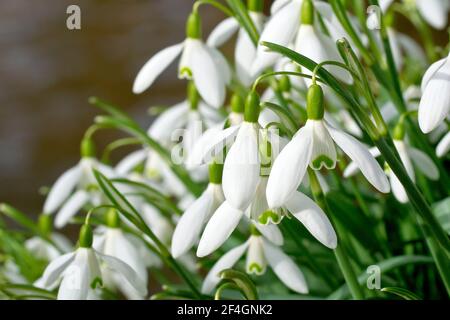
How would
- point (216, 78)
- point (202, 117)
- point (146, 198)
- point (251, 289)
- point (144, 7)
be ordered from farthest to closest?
point (144, 7)
point (202, 117)
point (146, 198)
point (216, 78)
point (251, 289)

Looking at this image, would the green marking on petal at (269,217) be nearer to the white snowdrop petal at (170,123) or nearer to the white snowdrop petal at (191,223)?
the white snowdrop petal at (191,223)

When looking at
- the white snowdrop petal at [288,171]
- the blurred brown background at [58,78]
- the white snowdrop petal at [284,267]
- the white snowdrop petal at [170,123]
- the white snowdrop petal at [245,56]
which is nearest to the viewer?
the white snowdrop petal at [288,171]

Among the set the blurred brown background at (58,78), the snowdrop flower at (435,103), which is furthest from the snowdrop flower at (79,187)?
the blurred brown background at (58,78)

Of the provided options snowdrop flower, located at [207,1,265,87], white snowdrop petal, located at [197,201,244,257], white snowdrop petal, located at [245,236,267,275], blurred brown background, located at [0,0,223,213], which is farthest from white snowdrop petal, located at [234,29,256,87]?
blurred brown background, located at [0,0,223,213]

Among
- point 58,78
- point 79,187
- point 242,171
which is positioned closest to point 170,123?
point 79,187

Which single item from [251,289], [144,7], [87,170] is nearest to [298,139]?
[251,289]

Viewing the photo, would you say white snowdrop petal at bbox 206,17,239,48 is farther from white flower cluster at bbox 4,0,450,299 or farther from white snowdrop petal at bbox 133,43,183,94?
white snowdrop petal at bbox 133,43,183,94

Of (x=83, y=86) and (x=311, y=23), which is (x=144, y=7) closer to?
(x=83, y=86)
